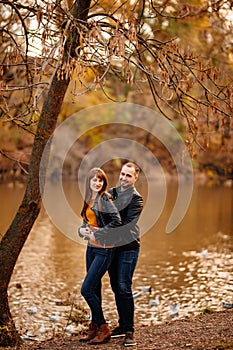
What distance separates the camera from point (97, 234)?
18.5 ft

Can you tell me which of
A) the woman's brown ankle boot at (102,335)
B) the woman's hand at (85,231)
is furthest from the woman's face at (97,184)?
the woman's brown ankle boot at (102,335)

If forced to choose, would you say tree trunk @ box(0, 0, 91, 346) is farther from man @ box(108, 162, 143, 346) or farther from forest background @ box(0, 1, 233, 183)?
man @ box(108, 162, 143, 346)

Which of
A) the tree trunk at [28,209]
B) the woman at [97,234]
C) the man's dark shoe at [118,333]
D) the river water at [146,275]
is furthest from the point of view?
the river water at [146,275]

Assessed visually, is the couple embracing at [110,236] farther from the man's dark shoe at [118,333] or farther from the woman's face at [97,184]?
the man's dark shoe at [118,333]

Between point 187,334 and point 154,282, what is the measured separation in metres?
4.30

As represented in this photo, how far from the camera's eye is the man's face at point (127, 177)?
573cm

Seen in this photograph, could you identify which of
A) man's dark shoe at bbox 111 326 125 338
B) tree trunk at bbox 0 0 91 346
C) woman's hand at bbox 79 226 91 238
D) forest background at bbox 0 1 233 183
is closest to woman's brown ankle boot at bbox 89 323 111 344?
man's dark shoe at bbox 111 326 125 338

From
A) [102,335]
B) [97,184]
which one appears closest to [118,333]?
[102,335]

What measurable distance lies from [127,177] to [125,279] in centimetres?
94

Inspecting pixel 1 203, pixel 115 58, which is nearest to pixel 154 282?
pixel 115 58

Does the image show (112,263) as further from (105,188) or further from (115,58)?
(115,58)

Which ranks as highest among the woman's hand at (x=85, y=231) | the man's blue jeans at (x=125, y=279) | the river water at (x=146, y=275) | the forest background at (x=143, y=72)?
the forest background at (x=143, y=72)

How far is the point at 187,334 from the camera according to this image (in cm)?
594

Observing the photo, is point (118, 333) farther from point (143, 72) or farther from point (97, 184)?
point (143, 72)
